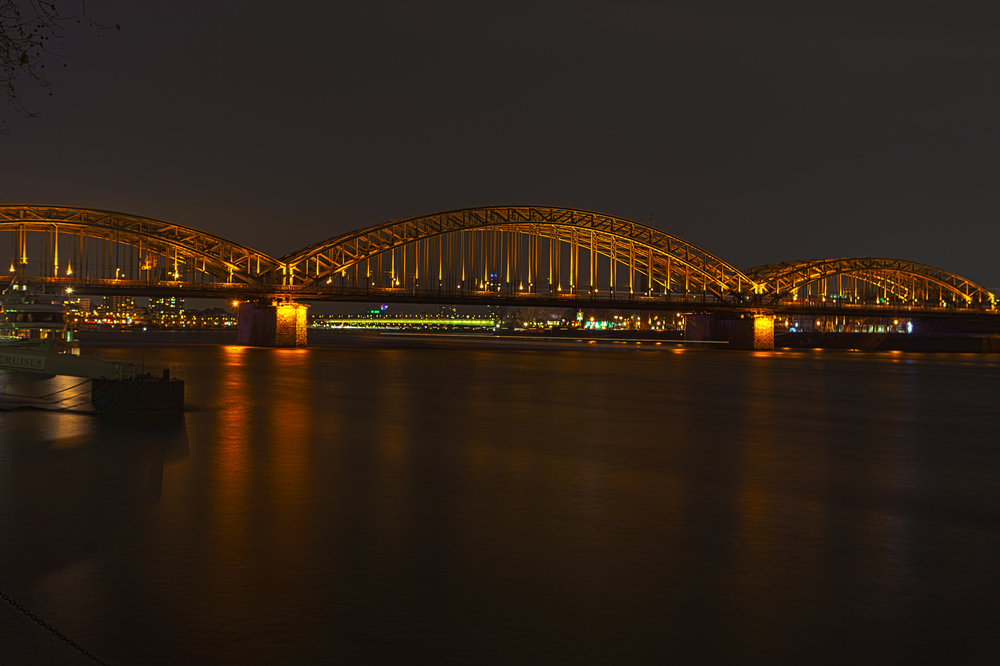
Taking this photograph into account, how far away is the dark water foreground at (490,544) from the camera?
6879mm

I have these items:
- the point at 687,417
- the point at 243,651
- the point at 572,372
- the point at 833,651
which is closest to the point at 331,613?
the point at 243,651

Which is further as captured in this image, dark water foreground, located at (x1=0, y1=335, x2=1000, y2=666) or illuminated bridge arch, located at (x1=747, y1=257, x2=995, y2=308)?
illuminated bridge arch, located at (x1=747, y1=257, x2=995, y2=308)

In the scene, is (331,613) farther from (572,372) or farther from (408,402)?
(572,372)

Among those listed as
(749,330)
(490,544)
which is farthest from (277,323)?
(490,544)

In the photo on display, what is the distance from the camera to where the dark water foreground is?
6.88 m

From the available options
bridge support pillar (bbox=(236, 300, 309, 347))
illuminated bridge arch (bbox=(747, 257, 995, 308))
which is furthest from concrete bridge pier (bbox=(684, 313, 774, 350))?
bridge support pillar (bbox=(236, 300, 309, 347))

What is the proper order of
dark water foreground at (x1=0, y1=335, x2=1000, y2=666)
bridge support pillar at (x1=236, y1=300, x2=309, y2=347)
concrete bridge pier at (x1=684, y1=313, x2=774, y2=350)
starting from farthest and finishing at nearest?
concrete bridge pier at (x1=684, y1=313, x2=774, y2=350)
bridge support pillar at (x1=236, y1=300, x2=309, y2=347)
dark water foreground at (x1=0, y1=335, x2=1000, y2=666)

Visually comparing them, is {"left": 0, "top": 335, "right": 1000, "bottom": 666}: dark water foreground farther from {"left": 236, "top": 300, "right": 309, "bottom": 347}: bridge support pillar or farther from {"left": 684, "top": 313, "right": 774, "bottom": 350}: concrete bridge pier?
{"left": 684, "top": 313, "right": 774, "bottom": 350}: concrete bridge pier

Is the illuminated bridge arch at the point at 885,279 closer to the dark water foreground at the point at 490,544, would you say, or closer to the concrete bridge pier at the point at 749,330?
the concrete bridge pier at the point at 749,330

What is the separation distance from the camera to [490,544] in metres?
9.74

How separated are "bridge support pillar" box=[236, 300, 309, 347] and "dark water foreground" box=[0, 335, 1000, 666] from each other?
68.9 metres

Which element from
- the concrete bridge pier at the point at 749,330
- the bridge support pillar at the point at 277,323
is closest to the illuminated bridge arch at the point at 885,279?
the concrete bridge pier at the point at 749,330

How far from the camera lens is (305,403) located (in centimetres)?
2814

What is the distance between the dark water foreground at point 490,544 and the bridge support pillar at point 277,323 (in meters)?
68.9
